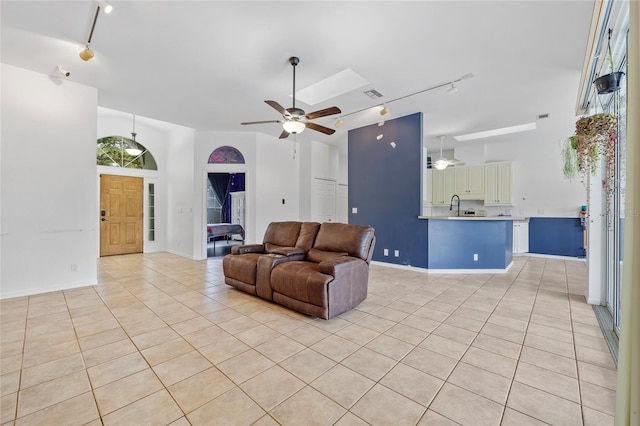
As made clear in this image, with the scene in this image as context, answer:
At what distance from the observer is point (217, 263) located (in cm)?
578

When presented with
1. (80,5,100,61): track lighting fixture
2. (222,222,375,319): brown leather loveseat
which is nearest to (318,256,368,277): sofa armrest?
(222,222,375,319): brown leather loveseat

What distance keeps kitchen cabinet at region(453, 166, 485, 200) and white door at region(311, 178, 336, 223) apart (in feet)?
10.9

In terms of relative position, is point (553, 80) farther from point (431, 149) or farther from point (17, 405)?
point (17, 405)

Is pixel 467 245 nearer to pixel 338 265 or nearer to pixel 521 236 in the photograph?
pixel 521 236

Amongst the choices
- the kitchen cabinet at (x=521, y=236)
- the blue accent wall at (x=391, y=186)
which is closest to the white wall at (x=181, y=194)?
the blue accent wall at (x=391, y=186)

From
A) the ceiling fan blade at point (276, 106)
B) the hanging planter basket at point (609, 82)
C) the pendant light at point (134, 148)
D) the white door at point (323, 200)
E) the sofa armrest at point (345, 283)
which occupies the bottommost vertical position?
the sofa armrest at point (345, 283)

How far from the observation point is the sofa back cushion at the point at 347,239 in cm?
329

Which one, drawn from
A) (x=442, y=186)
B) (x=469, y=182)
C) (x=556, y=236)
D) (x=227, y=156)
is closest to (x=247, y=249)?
(x=227, y=156)

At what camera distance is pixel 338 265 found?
2869mm

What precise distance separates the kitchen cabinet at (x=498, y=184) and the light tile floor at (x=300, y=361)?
3.65m

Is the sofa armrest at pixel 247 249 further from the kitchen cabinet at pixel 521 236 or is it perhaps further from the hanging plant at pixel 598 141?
the kitchen cabinet at pixel 521 236

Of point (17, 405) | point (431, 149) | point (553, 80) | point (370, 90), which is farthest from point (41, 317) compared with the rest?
point (431, 149)

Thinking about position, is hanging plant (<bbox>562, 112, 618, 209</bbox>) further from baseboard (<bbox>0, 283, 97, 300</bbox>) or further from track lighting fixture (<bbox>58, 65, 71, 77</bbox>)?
baseboard (<bbox>0, 283, 97, 300</bbox>)

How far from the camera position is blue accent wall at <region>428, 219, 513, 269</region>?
4.92m
